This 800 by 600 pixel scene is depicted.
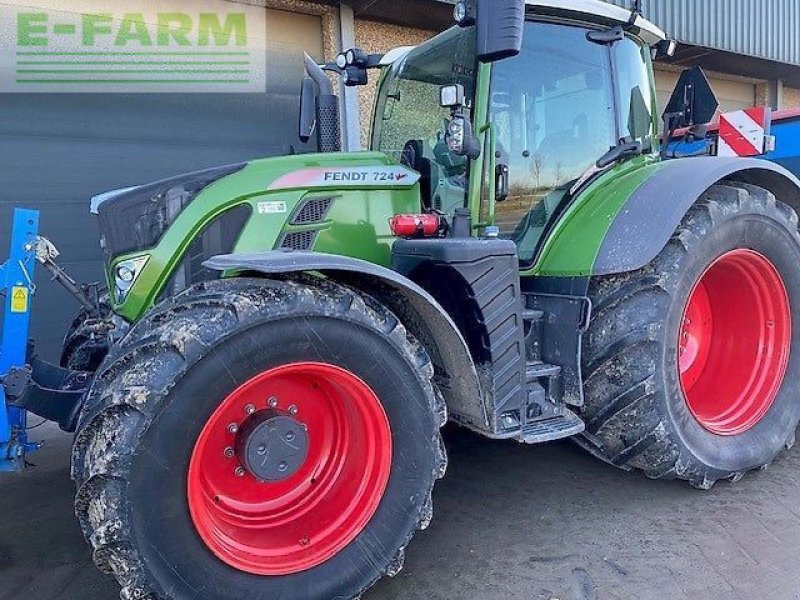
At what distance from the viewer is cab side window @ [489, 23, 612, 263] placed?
3.04m

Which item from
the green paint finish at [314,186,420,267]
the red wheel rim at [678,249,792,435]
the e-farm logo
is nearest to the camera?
the green paint finish at [314,186,420,267]

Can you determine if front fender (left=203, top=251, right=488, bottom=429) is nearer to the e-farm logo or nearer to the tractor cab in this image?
the tractor cab

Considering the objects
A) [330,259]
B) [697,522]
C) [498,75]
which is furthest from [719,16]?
[330,259]

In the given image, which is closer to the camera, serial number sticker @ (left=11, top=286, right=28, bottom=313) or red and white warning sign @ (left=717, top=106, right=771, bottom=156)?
serial number sticker @ (left=11, top=286, right=28, bottom=313)

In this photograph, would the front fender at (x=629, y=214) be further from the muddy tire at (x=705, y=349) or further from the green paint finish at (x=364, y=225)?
the green paint finish at (x=364, y=225)

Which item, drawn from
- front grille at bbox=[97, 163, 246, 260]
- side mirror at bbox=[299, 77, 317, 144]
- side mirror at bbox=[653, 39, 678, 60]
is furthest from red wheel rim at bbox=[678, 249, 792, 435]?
front grille at bbox=[97, 163, 246, 260]

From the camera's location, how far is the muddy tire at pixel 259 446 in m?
1.95

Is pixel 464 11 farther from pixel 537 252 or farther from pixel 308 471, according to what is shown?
pixel 308 471

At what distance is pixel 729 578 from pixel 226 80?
17.9 ft

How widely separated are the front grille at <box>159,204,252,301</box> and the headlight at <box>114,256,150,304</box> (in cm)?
14

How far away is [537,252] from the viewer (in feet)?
10.3

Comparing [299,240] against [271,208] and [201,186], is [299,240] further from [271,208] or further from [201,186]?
[201,186]

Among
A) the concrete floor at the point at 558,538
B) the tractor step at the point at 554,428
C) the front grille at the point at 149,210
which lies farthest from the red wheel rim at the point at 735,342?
the front grille at the point at 149,210

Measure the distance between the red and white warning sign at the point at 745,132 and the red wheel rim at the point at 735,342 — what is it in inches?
72.8
